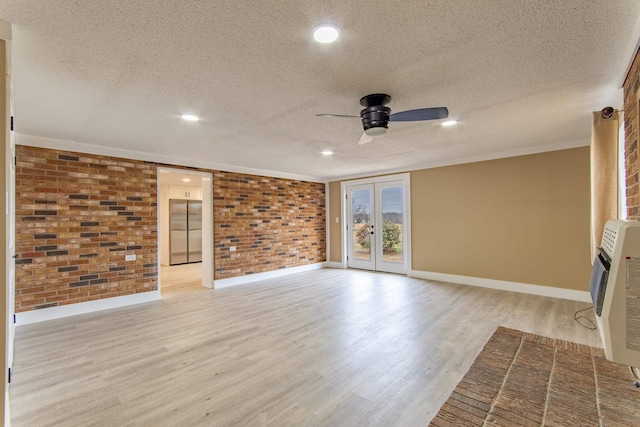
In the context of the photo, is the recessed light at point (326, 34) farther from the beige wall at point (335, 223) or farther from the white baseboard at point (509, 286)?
the beige wall at point (335, 223)

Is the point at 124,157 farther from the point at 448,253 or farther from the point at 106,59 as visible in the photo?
the point at 448,253

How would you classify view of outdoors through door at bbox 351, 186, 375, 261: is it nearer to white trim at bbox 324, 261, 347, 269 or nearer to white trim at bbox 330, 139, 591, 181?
white trim at bbox 324, 261, 347, 269

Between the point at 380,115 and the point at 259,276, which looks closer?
the point at 380,115

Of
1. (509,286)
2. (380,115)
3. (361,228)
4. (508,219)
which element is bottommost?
(509,286)

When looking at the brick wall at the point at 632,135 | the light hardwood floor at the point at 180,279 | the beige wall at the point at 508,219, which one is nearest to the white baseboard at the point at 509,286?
the beige wall at the point at 508,219

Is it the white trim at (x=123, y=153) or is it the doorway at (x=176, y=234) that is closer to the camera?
the white trim at (x=123, y=153)

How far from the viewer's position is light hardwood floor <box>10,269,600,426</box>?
200 cm

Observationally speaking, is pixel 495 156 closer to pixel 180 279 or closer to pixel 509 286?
pixel 509 286

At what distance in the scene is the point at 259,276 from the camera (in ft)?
20.5

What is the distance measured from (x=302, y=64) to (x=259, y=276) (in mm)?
4931

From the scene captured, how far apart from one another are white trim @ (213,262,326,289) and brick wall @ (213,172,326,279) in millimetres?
81

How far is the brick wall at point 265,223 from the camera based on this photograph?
5734 mm

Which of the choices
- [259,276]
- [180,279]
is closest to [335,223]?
[259,276]

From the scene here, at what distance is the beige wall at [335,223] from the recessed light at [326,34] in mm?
5943
